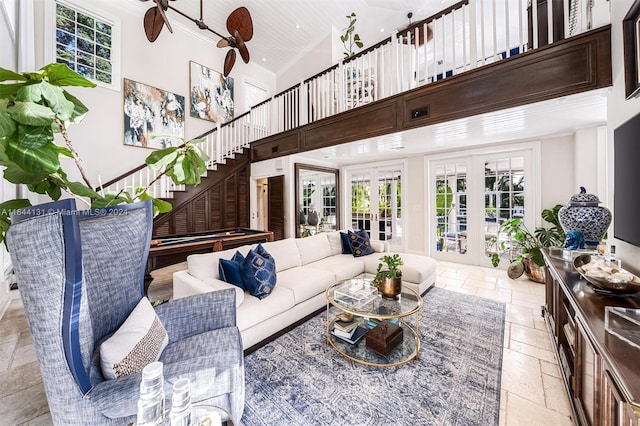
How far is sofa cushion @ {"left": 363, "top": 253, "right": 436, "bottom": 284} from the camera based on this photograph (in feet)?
10.2

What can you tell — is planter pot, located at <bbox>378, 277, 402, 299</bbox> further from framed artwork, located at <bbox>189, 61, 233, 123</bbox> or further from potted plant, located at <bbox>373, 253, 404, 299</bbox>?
framed artwork, located at <bbox>189, 61, 233, 123</bbox>

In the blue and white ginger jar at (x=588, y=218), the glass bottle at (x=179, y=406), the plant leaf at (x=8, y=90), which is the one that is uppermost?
the plant leaf at (x=8, y=90)

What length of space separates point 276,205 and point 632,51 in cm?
521

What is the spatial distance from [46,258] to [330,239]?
3278 mm

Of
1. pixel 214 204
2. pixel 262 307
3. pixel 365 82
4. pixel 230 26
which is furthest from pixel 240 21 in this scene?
pixel 262 307

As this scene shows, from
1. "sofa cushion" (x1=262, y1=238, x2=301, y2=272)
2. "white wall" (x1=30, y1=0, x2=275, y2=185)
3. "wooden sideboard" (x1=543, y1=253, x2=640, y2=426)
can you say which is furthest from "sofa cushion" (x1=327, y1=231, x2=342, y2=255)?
"white wall" (x1=30, y1=0, x2=275, y2=185)

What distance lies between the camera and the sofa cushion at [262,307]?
2.02 m

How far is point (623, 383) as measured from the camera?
0.71 metres

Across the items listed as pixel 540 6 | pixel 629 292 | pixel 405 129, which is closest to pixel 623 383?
pixel 629 292

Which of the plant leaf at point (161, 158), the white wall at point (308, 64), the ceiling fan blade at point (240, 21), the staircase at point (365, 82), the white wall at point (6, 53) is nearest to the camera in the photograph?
the plant leaf at point (161, 158)

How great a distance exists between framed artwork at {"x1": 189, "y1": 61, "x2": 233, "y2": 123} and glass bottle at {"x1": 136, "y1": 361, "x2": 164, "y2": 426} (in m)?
6.45

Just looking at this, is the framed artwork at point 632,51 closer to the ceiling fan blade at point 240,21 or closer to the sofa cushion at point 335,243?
the sofa cushion at point 335,243

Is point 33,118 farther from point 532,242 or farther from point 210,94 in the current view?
point 210,94

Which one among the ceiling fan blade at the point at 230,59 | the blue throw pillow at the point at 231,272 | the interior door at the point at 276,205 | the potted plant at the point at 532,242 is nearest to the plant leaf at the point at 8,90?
the blue throw pillow at the point at 231,272
